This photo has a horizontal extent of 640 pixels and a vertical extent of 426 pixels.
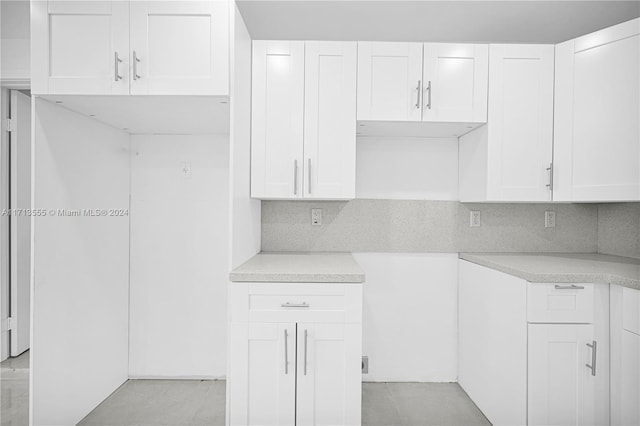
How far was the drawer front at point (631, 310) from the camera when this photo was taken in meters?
1.70

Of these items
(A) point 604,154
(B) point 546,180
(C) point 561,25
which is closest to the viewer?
(A) point 604,154

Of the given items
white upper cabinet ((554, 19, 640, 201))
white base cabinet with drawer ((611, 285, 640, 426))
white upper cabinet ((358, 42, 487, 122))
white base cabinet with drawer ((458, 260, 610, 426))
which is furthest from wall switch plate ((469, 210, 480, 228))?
white base cabinet with drawer ((611, 285, 640, 426))

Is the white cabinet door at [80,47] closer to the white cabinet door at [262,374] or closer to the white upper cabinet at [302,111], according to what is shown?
the white upper cabinet at [302,111]

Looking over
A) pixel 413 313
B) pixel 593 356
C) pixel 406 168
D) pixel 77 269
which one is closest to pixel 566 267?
pixel 593 356

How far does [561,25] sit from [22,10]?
3641 mm

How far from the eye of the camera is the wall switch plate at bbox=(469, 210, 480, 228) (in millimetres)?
2639

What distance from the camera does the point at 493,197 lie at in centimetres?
223

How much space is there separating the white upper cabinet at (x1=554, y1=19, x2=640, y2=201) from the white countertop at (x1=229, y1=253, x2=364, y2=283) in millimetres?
1379

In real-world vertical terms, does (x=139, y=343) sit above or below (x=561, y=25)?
below

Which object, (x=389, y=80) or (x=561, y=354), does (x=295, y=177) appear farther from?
(x=561, y=354)

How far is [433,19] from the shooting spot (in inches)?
92.6

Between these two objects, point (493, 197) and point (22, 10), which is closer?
point (493, 197)

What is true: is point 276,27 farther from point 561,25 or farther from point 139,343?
point 139,343

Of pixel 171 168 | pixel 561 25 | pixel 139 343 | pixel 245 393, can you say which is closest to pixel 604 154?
pixel 561 25
